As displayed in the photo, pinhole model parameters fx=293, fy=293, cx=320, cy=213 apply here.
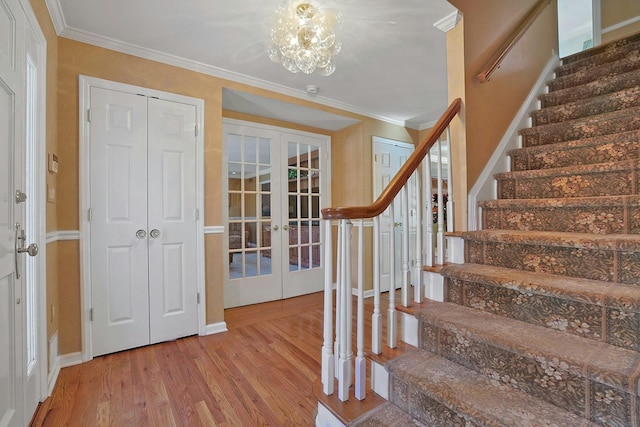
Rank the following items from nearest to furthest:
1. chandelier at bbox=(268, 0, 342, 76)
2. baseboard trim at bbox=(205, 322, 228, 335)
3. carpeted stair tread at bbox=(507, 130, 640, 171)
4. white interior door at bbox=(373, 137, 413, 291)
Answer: carpeted stair tread at bbox=(507, 130, 640, 171), chandelier at bbox=(268, 0, 342, 76), baseboard trim at bbox=(205, 322, 228, 335), white interior door at bbox=(373, 137, 413, 291)

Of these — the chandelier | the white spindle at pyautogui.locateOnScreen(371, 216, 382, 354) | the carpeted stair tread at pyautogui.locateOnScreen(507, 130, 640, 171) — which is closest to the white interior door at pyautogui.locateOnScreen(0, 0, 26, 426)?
the chandelier

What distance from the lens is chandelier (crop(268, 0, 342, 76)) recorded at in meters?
1.72

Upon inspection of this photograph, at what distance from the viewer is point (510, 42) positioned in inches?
79.8

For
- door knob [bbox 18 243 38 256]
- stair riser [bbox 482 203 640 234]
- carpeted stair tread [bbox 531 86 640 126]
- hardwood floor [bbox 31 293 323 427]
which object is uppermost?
carpeted stair tread [bbox 531 86 640 126]

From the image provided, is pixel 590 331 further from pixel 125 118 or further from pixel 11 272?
pixel 125 118

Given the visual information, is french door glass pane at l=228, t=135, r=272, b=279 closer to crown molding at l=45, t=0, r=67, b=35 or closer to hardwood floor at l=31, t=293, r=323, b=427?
hardwood floor at l=31, t=293, r=323, b=427

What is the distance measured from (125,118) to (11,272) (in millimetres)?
1452

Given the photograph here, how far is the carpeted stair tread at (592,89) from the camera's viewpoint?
6.68ft

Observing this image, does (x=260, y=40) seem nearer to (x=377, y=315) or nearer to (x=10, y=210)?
(x=10, y=210)

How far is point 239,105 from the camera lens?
3.15 metres

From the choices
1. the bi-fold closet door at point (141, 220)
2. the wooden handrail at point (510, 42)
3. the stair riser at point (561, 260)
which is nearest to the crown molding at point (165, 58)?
the bi-fold closet door at point (141, 220)

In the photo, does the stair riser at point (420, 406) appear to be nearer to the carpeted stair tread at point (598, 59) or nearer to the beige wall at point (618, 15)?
the carpeted stair tread at point (598, 59)

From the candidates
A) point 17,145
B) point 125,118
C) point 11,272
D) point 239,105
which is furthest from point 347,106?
point 11,272

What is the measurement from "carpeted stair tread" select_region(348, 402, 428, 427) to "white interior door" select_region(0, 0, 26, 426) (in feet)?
4.46
